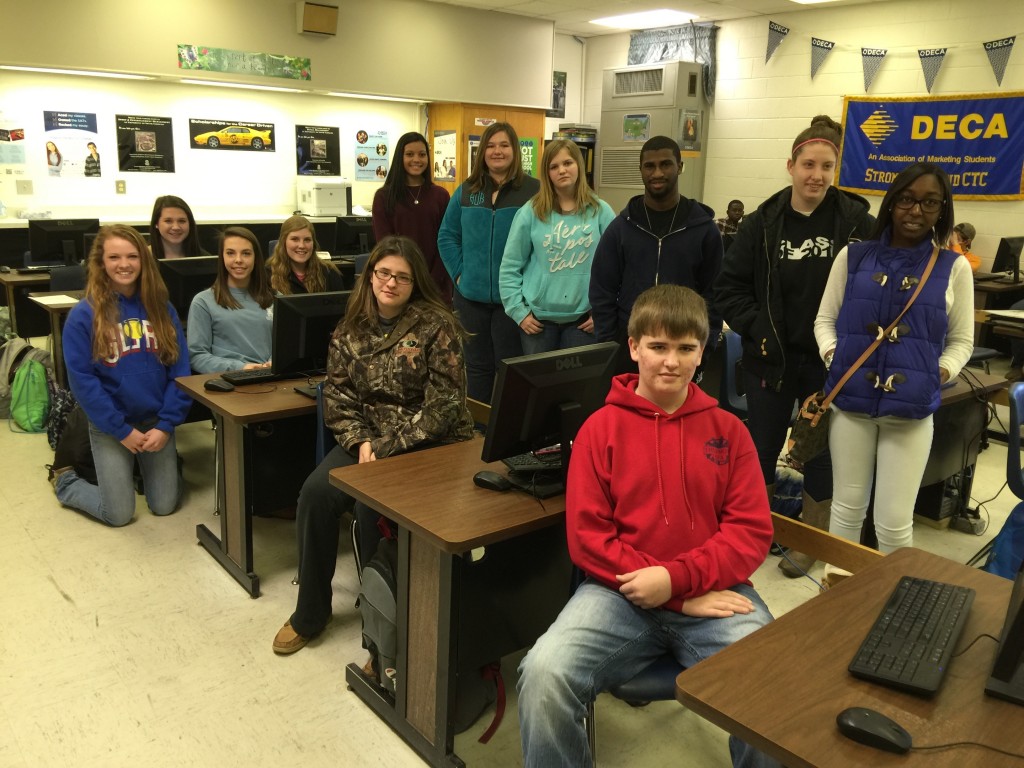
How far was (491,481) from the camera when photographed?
209 cm

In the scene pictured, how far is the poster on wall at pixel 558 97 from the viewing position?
9609mm

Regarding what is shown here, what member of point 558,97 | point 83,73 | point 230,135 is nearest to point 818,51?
point 558,97

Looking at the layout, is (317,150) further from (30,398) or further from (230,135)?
(30,398)

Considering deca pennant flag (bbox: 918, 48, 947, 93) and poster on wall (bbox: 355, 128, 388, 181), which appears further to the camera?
poster on wall (bbox: 355, 128, 388, 181)

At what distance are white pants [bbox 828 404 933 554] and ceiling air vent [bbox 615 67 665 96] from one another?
263 inches

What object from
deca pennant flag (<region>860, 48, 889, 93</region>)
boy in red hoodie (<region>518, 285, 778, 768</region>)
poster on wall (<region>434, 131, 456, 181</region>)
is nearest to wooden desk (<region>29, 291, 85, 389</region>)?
boy in red hoodie (<region>518, 285, 778, 768</region>)

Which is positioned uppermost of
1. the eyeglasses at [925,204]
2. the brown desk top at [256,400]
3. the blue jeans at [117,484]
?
the eyeglasses at [925,204]

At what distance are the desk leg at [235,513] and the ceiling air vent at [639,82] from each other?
6743mm

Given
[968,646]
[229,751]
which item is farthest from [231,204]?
[968,646]

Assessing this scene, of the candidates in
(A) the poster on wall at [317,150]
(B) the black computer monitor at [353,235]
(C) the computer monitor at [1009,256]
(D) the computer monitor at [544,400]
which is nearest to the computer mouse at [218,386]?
(D) the computer monitor at [544,400]

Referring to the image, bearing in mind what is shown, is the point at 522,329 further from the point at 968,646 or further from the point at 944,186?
the point at 968,646

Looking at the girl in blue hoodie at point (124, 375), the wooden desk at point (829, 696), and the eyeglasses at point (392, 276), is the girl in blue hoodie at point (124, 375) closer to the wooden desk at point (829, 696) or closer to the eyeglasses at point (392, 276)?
the eyeglasses at point (392, 276)

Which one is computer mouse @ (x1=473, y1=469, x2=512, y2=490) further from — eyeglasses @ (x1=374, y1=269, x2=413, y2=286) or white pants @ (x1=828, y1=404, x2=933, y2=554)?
white pants @ (x1=828, y1=404, x2=933, y2=554)

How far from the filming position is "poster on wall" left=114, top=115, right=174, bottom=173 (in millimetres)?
→ 7000
